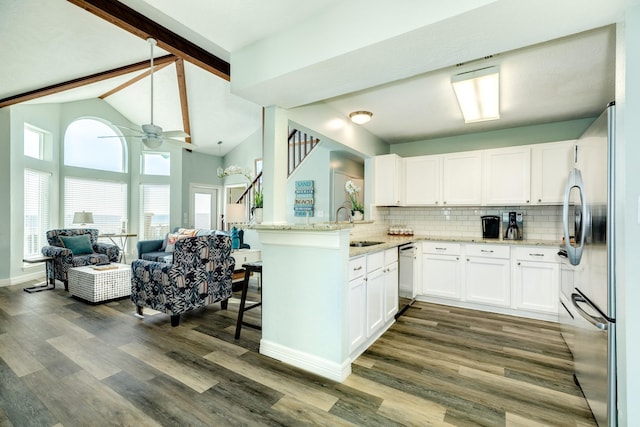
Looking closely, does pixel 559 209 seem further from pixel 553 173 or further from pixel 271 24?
pixel 271 24

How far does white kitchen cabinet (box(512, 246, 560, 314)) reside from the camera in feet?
11.0

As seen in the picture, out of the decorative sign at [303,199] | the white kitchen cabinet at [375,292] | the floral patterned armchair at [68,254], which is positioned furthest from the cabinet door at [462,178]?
the floral patterned armchair at [68,254]

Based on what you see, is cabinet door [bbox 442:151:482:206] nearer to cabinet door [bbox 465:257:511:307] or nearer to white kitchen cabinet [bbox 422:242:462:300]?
white kitchen cabinet [bbox 422:242:462:300]

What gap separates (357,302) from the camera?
8.24 ft

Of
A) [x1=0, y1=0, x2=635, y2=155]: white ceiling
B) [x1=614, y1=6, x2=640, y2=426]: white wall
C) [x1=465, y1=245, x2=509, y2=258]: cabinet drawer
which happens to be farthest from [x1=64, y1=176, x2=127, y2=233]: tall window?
[x1=614, y1=6, x2=640, y2=426]: white wall

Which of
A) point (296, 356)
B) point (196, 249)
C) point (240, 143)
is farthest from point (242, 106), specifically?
point (296, 356)

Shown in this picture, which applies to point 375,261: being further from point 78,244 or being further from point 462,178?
point 78,244

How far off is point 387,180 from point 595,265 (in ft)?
9.66

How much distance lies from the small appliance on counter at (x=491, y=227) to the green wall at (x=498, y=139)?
1.10m

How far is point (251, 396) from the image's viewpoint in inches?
78.4

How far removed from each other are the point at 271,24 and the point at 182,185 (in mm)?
7064

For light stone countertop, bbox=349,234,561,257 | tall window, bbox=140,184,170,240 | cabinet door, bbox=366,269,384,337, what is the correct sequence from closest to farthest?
light stone countertop, bbox=349,234,561,257 < cabinet door, bbox=366,269,384,337 < tall window, bbox=140,184,170,240

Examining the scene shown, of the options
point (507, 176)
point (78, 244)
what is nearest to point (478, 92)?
point (507, 176)

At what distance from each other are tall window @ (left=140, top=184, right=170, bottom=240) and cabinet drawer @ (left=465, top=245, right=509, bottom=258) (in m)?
7.37
